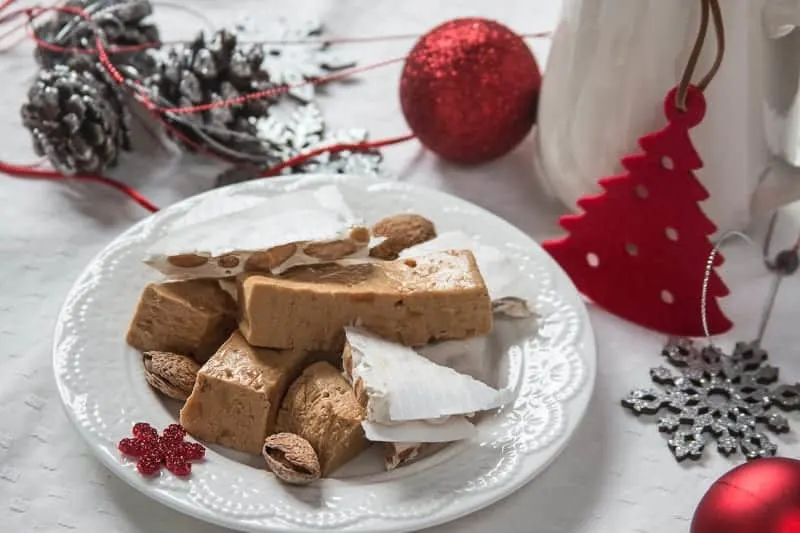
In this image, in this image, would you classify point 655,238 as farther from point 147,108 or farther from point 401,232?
point 147,108

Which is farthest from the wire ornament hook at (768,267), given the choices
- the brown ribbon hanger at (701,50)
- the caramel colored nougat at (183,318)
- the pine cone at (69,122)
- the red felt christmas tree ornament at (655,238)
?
the pine cone at (69,122)

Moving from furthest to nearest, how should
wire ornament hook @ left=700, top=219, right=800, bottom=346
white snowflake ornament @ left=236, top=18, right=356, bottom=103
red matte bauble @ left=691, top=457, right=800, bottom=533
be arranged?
white snowflake ornament @ left=236, top=18, right=356, bottom=103 → wire ornament hook @ left=700, top=219, right=800, bottom=346 → red matte bauble @ left=691, top=457, right=800, bottom=533

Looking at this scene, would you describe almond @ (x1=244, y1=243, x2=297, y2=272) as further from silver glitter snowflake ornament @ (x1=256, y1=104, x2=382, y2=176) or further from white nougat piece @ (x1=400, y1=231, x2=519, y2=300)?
silver glitter snowflake ornament @ (x1=256, y1=104, x2=382, y2=176)

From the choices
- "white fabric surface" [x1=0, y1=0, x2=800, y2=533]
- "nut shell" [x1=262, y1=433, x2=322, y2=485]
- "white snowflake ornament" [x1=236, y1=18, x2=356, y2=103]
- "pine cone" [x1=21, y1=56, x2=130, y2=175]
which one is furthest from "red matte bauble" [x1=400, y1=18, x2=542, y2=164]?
"nut shell" [x1=262, y1=433, x2=322, y2=485]

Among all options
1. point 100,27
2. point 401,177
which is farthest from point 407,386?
point 100,27

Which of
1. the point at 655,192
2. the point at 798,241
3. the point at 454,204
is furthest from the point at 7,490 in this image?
the point at 798,241

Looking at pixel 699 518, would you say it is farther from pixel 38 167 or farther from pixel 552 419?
pixel 38 167
